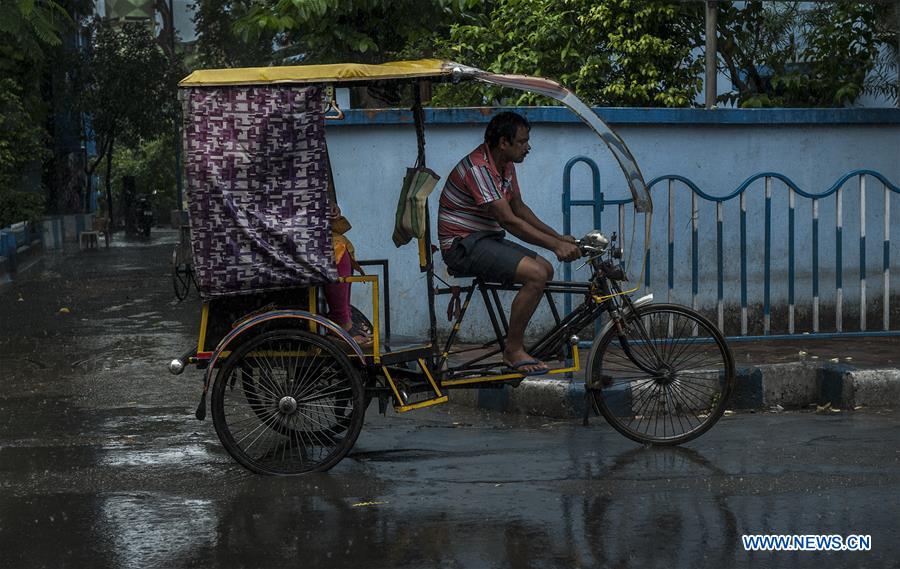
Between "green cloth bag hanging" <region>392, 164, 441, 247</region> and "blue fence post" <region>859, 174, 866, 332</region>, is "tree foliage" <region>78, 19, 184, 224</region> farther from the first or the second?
"green cloth bag hanging" <region>392, 164, 441, 247</region>

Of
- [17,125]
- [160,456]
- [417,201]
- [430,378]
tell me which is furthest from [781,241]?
[17,125]

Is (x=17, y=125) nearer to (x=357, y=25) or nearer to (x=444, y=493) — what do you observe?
(x=357, y=25)

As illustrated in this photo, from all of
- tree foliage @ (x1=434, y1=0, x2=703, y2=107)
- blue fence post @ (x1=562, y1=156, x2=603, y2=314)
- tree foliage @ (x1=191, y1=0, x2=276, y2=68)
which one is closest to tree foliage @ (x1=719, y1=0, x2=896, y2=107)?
tree foliage @ (x1=434, y1=0, x2=703, y2=107)

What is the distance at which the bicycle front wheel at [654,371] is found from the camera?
6.83 metres

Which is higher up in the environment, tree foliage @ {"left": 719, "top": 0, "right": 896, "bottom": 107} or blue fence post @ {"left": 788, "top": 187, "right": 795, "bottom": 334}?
tree foliage @ {"left": 719, "top": 0, "right": 896, "bottom": 107}

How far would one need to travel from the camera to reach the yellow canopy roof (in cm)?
612

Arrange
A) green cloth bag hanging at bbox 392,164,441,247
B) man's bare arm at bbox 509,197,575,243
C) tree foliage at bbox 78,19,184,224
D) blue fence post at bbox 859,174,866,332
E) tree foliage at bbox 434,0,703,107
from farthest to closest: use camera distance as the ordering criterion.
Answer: tree foliage at bbox 78,19,184,224 → tree foliage at bbox 434,0,703,107 → blue fence post at bbox 859,174,866,332 → man's bare arm at bbox 509,197,575,243 → green cloth bag hanging at bbox 392,164,441,247

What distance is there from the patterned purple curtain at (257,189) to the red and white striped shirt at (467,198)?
857 mm

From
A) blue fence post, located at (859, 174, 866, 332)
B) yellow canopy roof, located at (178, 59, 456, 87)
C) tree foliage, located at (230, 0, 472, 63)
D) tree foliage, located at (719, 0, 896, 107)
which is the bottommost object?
blue fence post, located at (859, 174, 866, 332)

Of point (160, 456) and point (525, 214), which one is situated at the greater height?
point (525, 214)

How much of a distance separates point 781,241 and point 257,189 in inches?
210

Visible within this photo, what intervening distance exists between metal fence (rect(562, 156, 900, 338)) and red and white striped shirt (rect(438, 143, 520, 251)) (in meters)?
1.77

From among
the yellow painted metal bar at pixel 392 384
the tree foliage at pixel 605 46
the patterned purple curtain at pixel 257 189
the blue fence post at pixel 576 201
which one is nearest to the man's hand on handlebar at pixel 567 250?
the yellow painted metal bar at pixel 392 384

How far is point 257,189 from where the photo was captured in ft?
20.6
